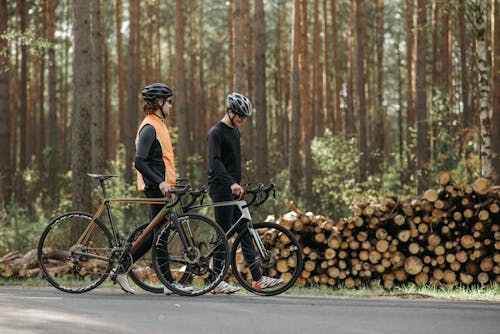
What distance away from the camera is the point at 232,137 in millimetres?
7938

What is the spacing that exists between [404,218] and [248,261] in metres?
2.86

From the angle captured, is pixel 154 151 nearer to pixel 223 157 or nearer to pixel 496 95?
pixel 223 157

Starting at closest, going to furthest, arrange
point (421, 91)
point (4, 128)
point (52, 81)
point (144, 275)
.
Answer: point (144, 275) < point (4, 128) < point (421, 91) < point (52, 81)

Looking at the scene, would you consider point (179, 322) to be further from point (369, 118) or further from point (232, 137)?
point (369, 118)

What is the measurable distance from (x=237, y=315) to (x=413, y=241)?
13.6 feet

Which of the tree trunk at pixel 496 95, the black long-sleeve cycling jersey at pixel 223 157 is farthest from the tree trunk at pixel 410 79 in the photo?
the black long-sleeve cycling jersey at pixel 223 157

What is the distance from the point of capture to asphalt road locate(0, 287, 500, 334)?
5609 millimetres

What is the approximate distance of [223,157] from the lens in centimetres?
801

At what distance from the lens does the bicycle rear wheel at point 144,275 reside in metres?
7.76

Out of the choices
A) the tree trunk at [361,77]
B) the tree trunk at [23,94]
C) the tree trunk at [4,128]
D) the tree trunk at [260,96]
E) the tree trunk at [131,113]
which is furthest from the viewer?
the tree trunk at [361,77]

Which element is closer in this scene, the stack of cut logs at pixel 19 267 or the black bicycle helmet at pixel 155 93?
the black bicycle helmet at pixel 155 93

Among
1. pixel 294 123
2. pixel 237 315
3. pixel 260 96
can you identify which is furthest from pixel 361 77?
pixel 237 315

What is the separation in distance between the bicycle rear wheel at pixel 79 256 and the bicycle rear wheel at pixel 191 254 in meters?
0.64

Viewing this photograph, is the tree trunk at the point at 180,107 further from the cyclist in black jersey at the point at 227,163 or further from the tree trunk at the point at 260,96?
the cyclist in black jersey at the point at 227,163
